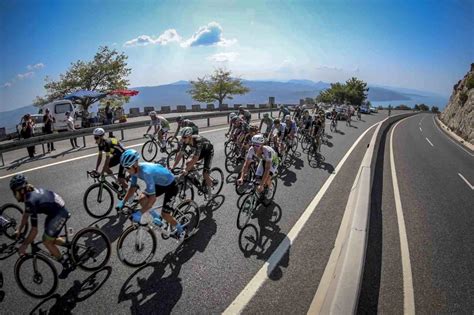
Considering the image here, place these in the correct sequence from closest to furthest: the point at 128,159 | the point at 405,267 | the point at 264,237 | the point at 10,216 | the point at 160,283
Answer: the point at 160,283 → the point at 128,159 → the point at 405,267 → the point at 264,237 → the point at 10,216

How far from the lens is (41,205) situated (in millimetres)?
4621

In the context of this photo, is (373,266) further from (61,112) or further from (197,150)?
(61,112)

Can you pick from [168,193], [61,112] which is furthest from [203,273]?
[61,112]

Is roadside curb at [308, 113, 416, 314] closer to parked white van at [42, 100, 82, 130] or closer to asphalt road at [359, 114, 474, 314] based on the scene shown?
asphalt road at [359, 114, 474, 314]

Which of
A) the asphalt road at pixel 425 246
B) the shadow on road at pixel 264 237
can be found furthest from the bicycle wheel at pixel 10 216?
the asphalt road at pixel 425 246

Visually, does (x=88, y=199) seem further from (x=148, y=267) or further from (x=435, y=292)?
(x=435, y=292)

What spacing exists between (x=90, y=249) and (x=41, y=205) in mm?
1112

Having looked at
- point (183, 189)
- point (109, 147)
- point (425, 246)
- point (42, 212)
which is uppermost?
point (109, 147)

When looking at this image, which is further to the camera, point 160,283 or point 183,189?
point 183,189

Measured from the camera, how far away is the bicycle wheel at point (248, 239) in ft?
18.9

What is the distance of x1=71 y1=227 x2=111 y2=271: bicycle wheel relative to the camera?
4.96 metres

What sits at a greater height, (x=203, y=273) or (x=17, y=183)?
(x=17, y=183)

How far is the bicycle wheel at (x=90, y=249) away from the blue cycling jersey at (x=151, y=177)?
43.7 inches

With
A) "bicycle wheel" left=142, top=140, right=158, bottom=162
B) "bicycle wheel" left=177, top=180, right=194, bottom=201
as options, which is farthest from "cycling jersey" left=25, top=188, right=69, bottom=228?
"bicycle wheel" left=142, top=140, right=158, bottom=162
